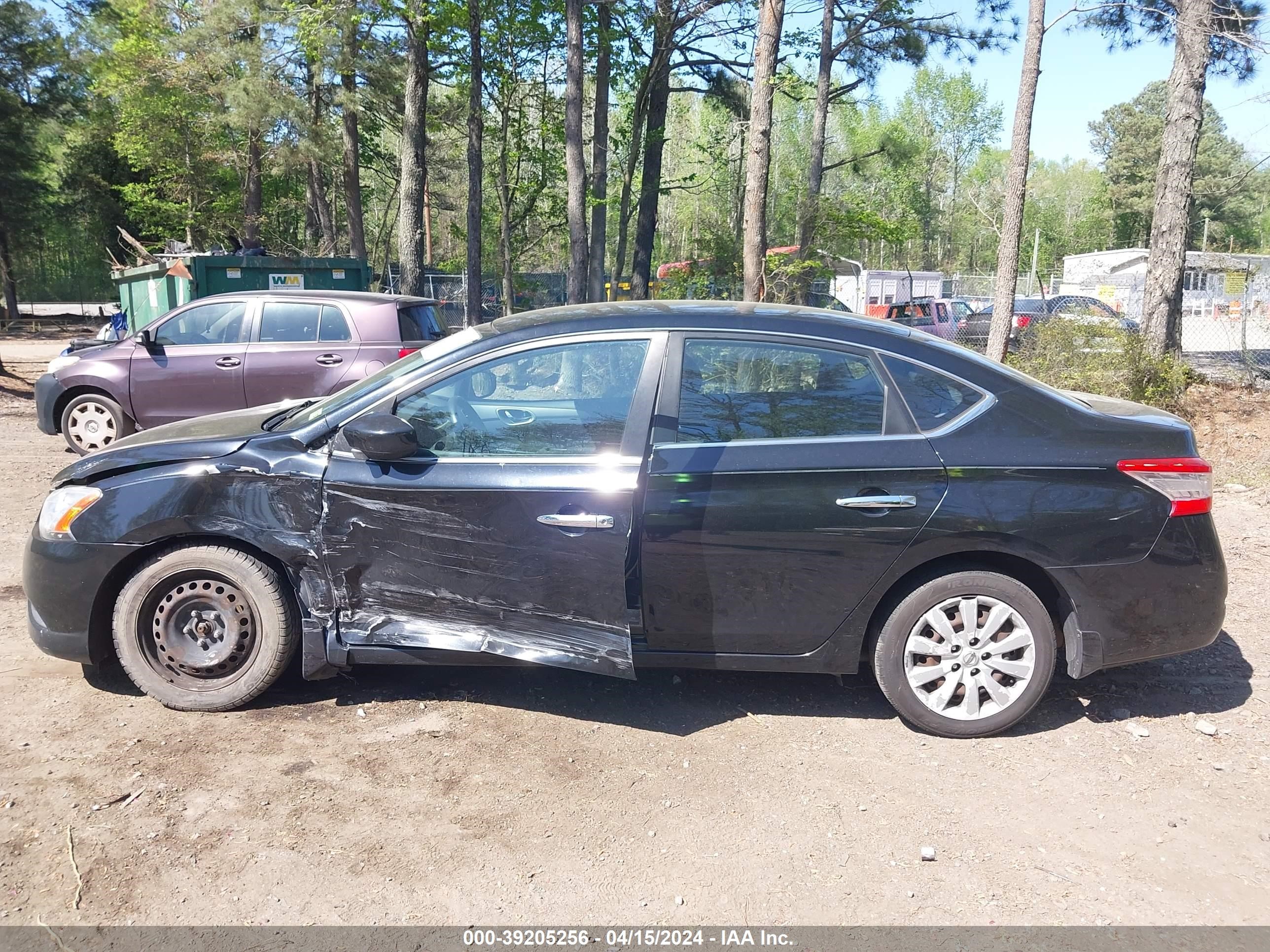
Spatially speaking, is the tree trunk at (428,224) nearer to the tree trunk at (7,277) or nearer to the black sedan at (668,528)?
the tree trunk at (7,277)

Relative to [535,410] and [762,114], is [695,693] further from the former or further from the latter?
[762,114]

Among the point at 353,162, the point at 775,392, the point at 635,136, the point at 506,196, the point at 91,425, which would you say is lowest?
the point at 91,425

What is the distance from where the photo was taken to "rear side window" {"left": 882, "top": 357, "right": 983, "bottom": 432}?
3861mm

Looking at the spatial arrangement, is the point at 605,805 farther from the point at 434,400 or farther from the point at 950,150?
the point at 950,150

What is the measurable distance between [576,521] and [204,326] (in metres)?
7.24

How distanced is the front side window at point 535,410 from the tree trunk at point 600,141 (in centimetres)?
1578

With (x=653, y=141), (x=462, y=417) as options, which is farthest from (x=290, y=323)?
(x=653, y=141)

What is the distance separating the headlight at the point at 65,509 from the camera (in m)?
3.94

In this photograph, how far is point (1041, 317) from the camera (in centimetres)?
1314

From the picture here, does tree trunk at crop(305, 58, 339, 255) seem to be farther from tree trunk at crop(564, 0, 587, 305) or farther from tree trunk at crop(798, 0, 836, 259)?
tree trunk at crop(798, 0, 836, 259)

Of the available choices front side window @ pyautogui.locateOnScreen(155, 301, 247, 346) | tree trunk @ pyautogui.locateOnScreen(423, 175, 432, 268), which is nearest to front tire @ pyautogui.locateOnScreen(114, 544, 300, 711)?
front side window @ pyautogui.locateOnScreen(155, 301, 247, 346)

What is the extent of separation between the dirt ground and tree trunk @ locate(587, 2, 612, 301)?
16.1 meters

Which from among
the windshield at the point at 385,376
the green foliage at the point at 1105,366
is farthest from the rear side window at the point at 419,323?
the green foliage at the point at 1105,366

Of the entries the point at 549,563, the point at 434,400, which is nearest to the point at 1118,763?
the point at 549,563
